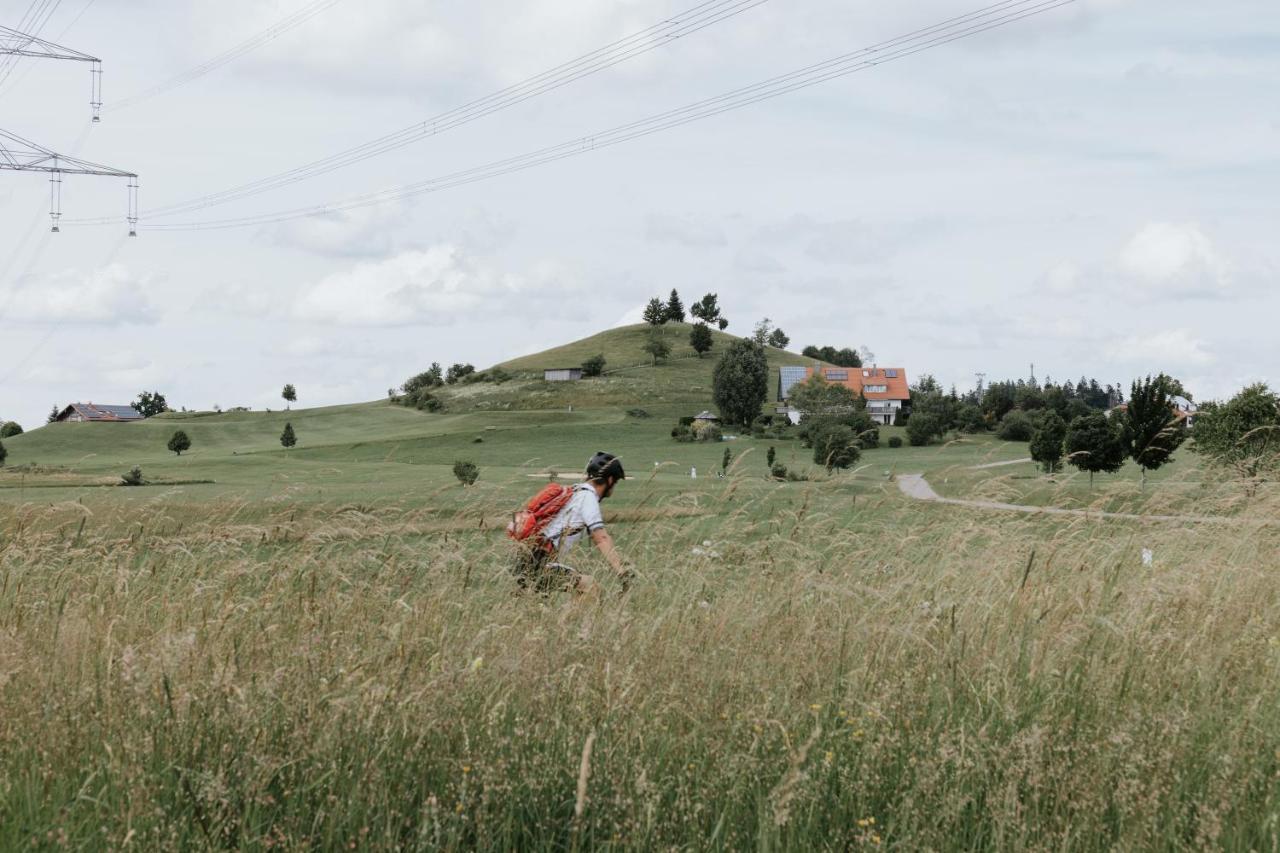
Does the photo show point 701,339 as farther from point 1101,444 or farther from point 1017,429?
point 1101,444

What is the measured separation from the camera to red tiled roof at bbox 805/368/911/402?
156 meters

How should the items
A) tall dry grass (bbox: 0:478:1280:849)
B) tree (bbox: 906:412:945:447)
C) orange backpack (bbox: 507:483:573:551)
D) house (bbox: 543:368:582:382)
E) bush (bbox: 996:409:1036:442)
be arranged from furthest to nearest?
1. house (bbox: 543:368:582:382)
2. bush (bbox: 996:409:1036:442)
3. tree (bbox: 906:412:945:447)
4. orange backpack (bbox: 507:483:573:551)
5. tall dry grass (bbox: 0:478:1280:849)

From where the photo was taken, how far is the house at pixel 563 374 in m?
169

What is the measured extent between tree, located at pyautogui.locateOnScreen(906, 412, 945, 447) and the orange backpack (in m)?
105

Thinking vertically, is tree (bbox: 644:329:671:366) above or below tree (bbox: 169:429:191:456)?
above

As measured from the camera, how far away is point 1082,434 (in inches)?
2527

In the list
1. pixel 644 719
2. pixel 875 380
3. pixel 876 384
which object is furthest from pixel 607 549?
pixel 875 380

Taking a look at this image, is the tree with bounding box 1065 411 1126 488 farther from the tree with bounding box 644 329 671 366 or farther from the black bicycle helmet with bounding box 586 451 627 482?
the tree with bounding box 644 329 671 366

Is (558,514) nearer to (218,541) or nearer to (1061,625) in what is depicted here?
(218,541)

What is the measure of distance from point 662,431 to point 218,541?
112526mm

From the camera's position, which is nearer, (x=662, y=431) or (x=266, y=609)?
(x=266, y=609)

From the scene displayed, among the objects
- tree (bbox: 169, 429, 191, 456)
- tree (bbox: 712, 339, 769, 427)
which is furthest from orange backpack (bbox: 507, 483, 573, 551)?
tree (bbox: 712, 339, 769, 427)

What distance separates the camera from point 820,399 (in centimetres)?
12912

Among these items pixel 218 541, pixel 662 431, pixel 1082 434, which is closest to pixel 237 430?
pixel 662 431
